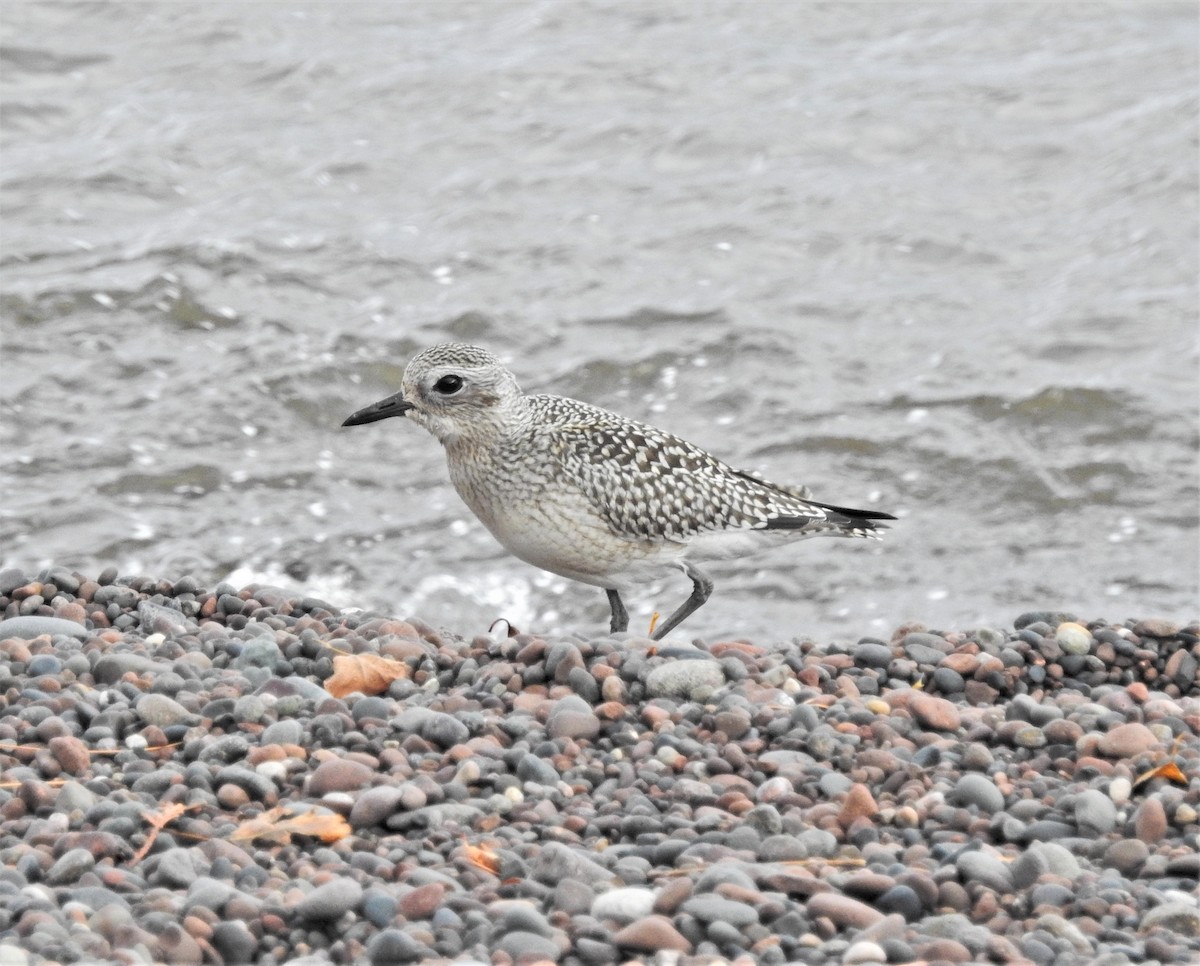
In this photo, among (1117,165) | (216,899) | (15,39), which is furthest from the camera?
(15,39)

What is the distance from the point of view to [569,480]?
7219 millimetres

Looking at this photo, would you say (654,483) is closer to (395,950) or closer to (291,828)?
(291,828)

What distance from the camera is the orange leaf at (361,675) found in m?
5.84

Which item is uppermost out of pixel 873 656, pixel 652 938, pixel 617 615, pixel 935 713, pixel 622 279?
pixel 652 938

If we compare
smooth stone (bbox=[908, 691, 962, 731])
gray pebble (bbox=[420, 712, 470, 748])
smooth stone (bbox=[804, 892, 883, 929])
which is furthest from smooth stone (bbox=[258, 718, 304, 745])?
smooth stone (bbox=[908, 691, 962, 731])

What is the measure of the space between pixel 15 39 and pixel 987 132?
9.84 m

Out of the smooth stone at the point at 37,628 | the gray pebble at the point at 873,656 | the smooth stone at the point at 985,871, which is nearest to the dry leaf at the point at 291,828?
the smooth stone at the point at 985,871

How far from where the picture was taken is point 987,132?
1542 centimetres

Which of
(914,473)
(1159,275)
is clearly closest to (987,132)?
(1159,275)

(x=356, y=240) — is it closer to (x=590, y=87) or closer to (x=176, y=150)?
(x=176, y=150)

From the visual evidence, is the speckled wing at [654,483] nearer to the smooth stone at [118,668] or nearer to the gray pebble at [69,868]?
the smooth stone at [118,668]

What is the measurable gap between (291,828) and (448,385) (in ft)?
9.68

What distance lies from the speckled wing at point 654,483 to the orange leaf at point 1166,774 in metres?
2.73

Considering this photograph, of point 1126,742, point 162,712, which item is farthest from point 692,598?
point 162,712
